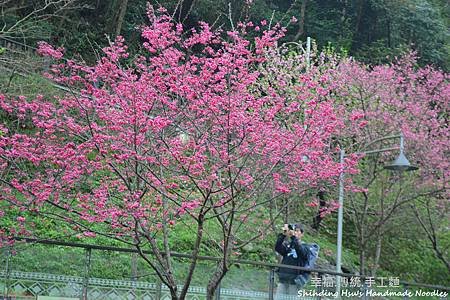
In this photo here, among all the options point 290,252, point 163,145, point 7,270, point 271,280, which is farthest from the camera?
point 290,252

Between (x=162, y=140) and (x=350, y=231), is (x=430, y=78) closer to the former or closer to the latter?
(x=350, y=231)

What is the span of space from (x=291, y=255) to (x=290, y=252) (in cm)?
7

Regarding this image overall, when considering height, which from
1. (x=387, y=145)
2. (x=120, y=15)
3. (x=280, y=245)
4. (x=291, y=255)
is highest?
(x=120, y=15)

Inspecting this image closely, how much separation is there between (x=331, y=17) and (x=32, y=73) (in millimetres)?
20707

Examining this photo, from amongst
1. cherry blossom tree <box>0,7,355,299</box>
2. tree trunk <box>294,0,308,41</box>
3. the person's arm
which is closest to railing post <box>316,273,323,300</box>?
the person's arm

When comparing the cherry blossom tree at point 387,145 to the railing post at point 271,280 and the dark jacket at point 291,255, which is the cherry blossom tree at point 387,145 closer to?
the dark jacket at point 291,255

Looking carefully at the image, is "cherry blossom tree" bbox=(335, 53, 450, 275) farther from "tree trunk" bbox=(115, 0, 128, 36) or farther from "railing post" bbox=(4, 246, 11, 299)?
"railing post" bbox=(4, 246, 11, 299)

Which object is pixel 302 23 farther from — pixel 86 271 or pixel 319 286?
pixel 86 271

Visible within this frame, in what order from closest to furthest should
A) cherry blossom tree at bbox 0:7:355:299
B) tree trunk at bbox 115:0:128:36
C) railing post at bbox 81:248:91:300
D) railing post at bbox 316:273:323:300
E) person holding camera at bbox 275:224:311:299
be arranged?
1. cherry blossom tree at bbox 0:7:355:299
2. railing post at bbox 81:248:91:300
3. person holding camera at bbox 275:224:311:299
4. railing post at bbox 316:273:323:300
5. tree trunk at bbox 115:0:128:36

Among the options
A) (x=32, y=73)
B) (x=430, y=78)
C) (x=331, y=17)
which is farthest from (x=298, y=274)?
(x=331, y=17)

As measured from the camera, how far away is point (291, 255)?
9734mm

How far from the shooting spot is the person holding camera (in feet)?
30.5

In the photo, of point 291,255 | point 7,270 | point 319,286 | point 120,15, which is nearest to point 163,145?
point 7,270

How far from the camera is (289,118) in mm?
11016
